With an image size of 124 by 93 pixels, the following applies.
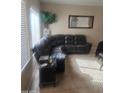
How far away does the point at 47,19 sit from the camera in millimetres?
6641

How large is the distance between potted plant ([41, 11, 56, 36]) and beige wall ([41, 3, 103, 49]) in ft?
0.80

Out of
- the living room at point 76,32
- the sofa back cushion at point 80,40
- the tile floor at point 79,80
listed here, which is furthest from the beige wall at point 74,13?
the tile floor at point 79,80

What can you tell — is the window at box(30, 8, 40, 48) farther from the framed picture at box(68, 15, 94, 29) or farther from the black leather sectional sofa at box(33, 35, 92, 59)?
the framed picture at box(68, 15, 94, 29)

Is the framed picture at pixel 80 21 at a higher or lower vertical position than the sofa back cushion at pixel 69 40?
higher

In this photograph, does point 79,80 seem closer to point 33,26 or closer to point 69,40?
point 33,26

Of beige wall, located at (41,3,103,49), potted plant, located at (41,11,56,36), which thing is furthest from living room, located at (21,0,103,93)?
potted plant, located at (41,11,56,36)

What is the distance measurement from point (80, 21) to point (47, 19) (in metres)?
1.57

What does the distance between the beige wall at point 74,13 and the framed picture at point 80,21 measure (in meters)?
0.15

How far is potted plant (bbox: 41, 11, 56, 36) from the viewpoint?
21.7ft

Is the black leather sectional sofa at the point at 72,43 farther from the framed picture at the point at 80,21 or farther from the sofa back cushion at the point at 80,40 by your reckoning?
the framed picture at the point at 80,21

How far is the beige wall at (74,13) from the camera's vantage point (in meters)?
7.00

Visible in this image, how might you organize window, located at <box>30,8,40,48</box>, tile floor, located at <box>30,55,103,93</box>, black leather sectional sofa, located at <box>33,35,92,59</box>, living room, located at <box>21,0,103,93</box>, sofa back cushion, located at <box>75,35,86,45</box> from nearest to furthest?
tile floor, located at <box>30,55,103,93</box> < window, located at <box>30,8,40,48</box> < living room, located at <box>21,0,103,93</box> < black leather sectional sofa, located at <box>33,35,92,59</box> < sofa back cushion, located at <box>75,35,86,45</box>
